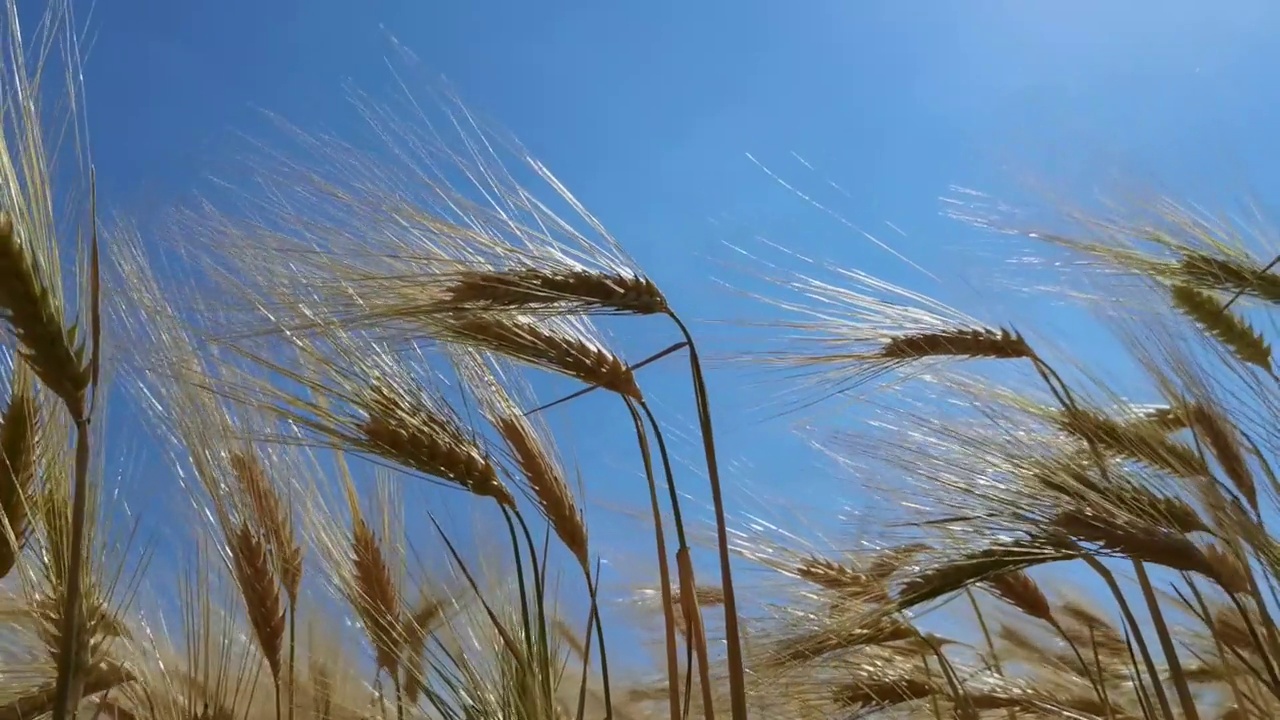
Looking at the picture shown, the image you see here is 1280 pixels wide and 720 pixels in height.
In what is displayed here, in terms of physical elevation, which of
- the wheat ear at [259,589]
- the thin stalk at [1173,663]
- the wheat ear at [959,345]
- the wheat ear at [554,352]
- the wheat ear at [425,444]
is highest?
the wheat ear at [959,345]

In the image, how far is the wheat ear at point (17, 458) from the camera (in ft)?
4.04

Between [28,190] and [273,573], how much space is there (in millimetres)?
720

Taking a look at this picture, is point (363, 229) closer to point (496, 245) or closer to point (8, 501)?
point (496, 245)


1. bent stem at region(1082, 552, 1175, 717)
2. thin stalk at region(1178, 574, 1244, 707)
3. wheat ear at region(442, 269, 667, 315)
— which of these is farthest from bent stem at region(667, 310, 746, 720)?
thin stalk at region(1178, 574, 1244, 707)

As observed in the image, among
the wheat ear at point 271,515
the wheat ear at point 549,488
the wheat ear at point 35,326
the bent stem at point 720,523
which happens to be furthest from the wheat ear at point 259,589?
the bent stem at point 720,523

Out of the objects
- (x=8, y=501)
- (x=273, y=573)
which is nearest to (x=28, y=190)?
(x=8, y=501)

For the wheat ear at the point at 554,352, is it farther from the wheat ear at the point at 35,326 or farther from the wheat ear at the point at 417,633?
the wheat ear at the point at 35,326

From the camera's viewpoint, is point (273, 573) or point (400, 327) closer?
point (400, 327)

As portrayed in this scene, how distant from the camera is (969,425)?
5.74 ft

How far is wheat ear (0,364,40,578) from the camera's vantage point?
1.23 m

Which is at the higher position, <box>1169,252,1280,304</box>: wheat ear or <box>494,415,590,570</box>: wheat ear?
<box>1169,252,1280,304</box>: wheat ear

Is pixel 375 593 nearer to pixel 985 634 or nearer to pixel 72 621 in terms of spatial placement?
pixel 72 621

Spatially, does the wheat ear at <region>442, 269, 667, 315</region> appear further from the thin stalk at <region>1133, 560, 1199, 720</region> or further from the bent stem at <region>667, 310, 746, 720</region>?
the thin stalk at <region>1133, 560, 1199, 720</region>

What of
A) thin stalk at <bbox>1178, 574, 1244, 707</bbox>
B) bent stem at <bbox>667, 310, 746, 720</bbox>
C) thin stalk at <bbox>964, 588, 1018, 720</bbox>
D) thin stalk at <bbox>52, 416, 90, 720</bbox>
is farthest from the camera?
thin stalk at <bbox>964, 588, 1018, 720</bbox>
